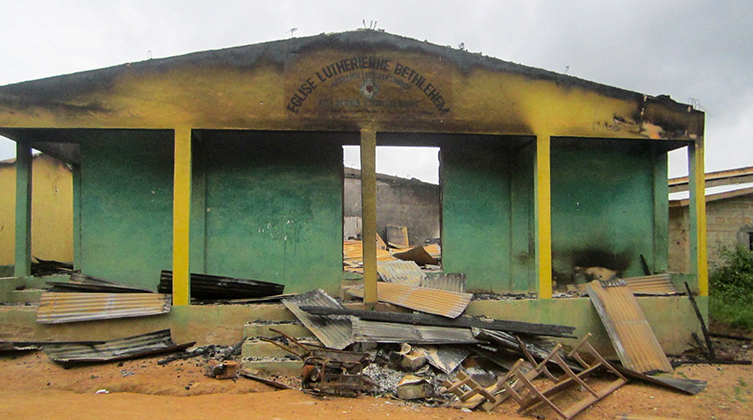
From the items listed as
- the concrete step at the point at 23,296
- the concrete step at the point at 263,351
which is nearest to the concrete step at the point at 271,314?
the concrete step at the point at 263,351

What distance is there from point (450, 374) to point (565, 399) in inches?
51.0

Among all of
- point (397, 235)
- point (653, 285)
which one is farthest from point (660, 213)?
point (397, 235)

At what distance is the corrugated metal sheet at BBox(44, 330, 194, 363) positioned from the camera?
587cm

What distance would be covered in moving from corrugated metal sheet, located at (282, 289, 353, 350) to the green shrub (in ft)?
23.7

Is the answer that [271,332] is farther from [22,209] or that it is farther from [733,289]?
[733,289]

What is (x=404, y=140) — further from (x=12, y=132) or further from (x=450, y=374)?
(x=12, y=132)

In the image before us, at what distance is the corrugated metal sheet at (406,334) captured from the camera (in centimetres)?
593

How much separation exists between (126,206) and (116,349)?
2835mm

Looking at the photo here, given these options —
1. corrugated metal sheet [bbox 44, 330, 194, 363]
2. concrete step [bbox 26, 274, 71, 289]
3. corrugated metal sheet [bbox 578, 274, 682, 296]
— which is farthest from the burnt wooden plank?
concrete step [bbox 26, 274, 71, 289]

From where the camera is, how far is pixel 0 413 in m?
4.11

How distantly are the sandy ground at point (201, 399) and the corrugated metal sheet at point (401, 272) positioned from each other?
9.90 ft

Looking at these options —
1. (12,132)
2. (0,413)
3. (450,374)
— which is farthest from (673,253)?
(12,132)

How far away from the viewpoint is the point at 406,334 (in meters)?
6.11

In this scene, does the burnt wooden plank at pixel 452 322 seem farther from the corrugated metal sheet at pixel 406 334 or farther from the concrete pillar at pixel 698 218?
the concrete pillar at pixel 698 218
